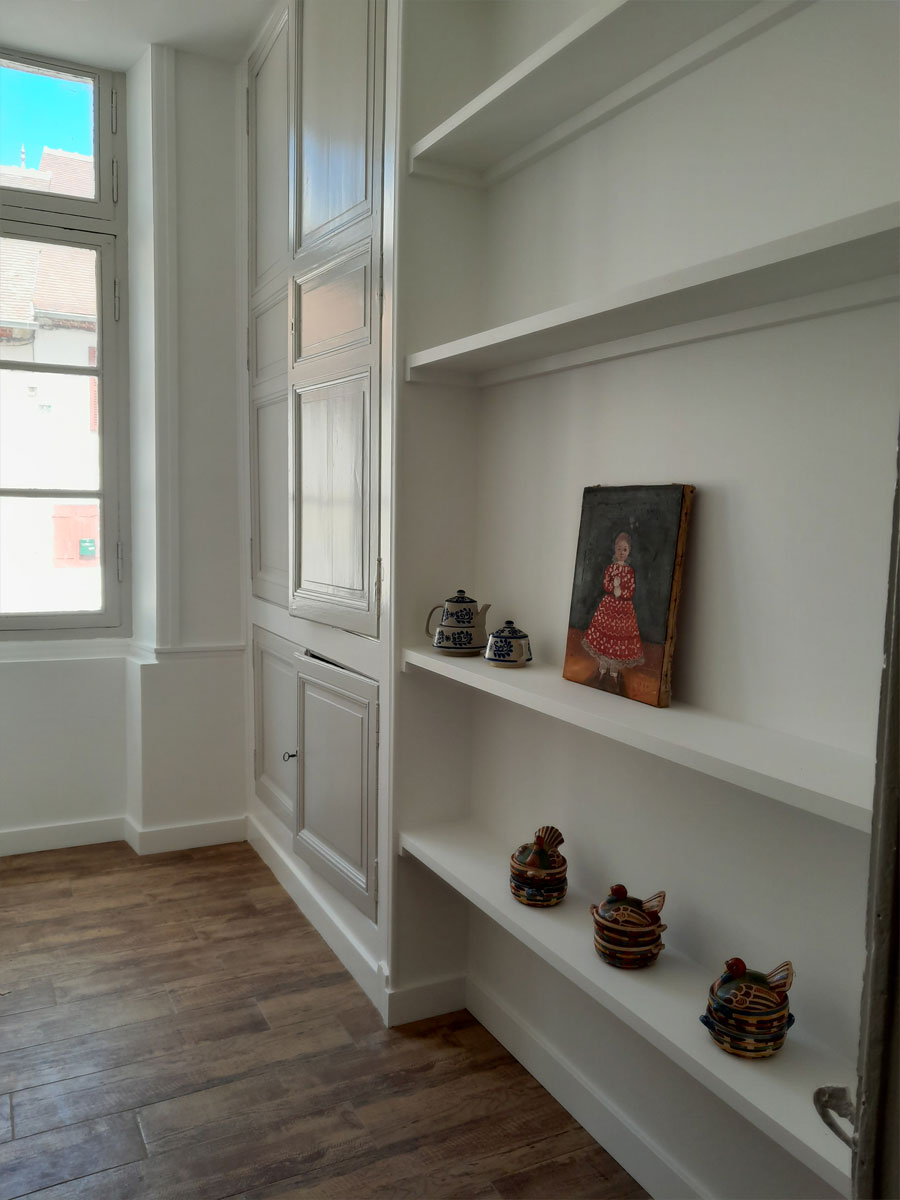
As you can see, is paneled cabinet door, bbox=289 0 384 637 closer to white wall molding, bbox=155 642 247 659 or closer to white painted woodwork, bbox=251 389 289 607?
white painted woodwork, bbox=251 389 289 607

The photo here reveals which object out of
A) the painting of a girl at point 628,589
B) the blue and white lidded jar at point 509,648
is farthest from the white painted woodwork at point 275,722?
the painting of a girl at point 628,589

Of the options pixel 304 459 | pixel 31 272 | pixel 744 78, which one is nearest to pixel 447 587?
pixel 304 459

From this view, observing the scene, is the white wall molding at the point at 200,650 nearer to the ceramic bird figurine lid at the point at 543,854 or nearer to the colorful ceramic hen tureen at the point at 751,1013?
the ceramic bird figurine lid at the point at 543,854

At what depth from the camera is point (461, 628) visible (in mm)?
1999

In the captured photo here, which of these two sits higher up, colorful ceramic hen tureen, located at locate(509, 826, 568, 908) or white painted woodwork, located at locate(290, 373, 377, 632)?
white painted woodwork, located at locate(290, 373, 377, 632)

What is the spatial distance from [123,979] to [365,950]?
0.66 m

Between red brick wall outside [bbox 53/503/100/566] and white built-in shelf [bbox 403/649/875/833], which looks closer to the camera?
white built-in shelf [bbox 403/649/875/833]

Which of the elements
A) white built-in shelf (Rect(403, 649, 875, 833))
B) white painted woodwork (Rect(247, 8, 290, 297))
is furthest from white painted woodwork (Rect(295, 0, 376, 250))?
white built-in shelf (Rect(403, 649, 875, 833))

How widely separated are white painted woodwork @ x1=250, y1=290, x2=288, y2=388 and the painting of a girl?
155 centimetres

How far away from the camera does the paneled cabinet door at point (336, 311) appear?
85.7 inches

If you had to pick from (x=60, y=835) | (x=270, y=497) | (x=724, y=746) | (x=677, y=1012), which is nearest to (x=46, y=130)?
(x=270, y=497)

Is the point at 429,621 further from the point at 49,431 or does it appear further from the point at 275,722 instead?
the point at 49,431

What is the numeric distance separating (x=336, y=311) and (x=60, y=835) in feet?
7.22

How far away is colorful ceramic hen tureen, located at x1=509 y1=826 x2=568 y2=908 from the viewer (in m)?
1.75
